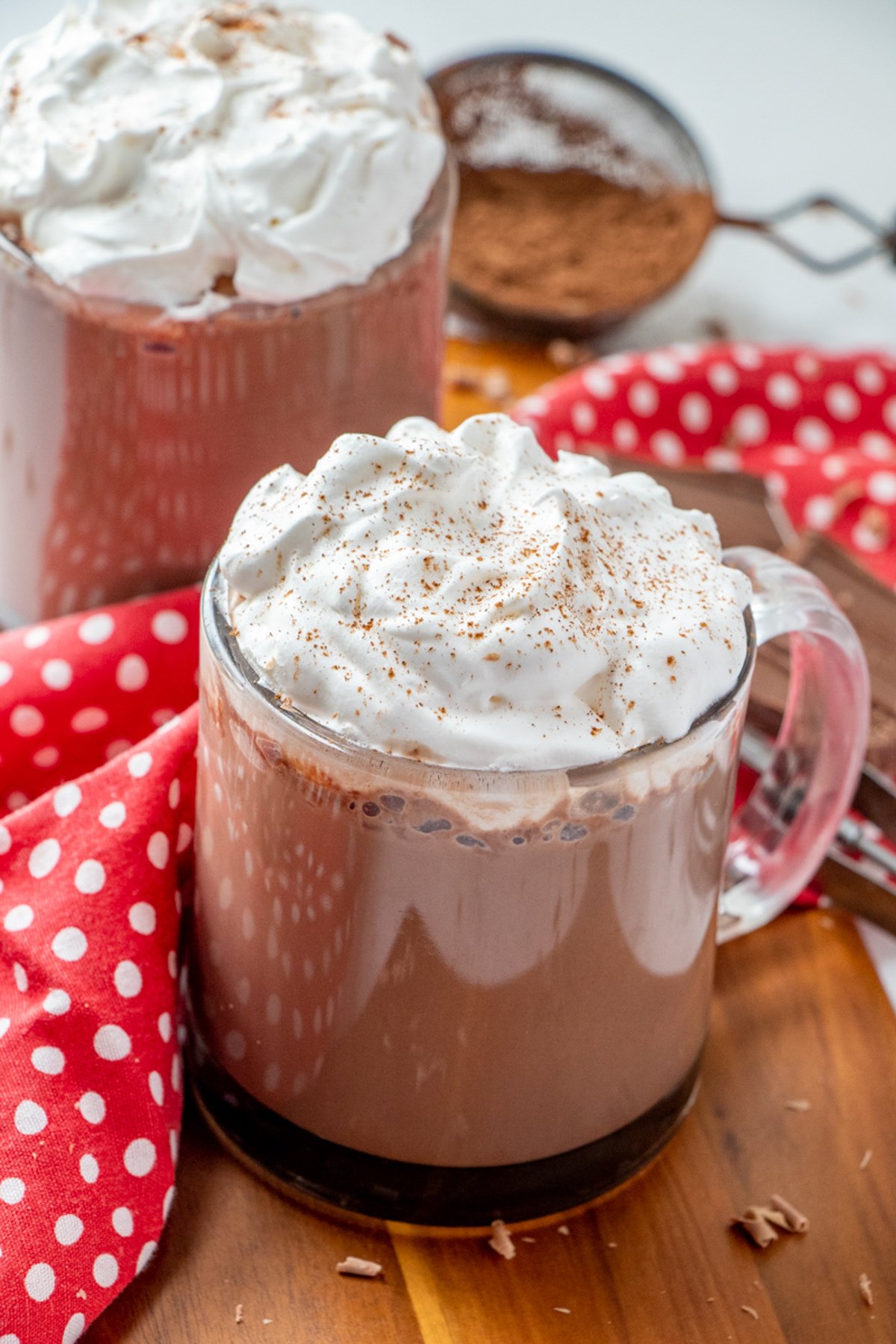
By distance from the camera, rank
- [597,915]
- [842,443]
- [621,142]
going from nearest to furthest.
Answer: [597,915] < [842,443] < [621,142]

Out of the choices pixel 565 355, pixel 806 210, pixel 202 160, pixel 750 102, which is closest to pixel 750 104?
pixel 750 102

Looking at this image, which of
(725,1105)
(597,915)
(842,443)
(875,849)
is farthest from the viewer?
(842,443)

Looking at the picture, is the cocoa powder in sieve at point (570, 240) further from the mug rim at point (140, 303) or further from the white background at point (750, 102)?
the mug rim at point (140, 303)

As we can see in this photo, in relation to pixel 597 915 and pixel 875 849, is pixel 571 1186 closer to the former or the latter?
pixel 597 915

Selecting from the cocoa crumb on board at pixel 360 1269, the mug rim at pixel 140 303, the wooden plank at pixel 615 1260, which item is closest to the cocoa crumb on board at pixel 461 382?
the mug rim at pixel 140 303

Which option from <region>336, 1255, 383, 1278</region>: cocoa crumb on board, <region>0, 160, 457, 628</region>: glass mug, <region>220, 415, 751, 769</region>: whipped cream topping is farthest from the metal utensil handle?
<region>336, 1255, 383, 1278</region>: cocoa crumb on board

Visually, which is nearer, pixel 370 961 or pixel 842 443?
pixel 370 961

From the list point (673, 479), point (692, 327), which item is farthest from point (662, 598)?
point (692, 327)

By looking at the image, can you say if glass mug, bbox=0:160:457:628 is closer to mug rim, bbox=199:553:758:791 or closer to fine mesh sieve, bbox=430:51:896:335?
mug rim, bbox=199:553:758:791
